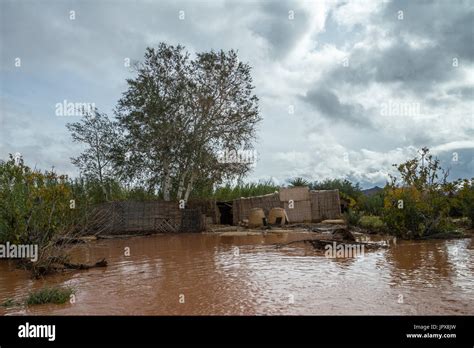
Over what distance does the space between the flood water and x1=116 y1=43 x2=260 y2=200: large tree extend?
30.5 ft

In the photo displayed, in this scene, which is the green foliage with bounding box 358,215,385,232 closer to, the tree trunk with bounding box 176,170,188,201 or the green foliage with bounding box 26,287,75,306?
the tree trunk with bounding box 176,170,188,201

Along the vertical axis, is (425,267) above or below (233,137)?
below

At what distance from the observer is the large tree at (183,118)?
18.5 m

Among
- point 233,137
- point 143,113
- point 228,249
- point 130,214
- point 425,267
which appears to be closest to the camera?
point 425,267

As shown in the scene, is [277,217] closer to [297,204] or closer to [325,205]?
[297,204]

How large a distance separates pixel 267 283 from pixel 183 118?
13.8 metres

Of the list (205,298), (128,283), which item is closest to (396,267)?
(205,298)

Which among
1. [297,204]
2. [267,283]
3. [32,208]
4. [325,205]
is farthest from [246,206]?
[267,283]

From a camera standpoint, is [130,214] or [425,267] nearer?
[425,267]

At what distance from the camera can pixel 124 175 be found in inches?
754

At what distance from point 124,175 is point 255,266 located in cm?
1280

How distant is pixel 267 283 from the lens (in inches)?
242

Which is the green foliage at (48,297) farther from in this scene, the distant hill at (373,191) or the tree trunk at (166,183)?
the distant hill at (373,191)
